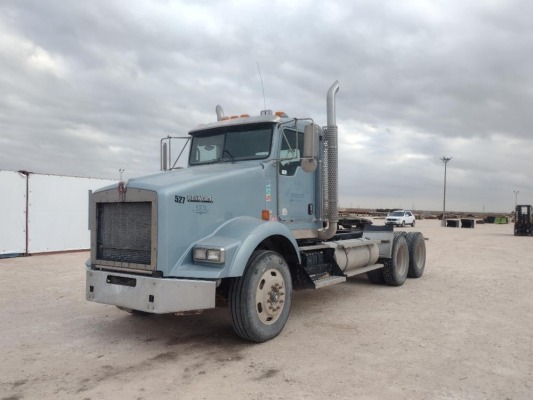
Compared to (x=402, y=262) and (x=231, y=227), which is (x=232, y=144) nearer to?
(x=231, y=227)

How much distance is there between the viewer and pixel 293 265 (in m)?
6.38

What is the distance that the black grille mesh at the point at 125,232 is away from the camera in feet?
16.7

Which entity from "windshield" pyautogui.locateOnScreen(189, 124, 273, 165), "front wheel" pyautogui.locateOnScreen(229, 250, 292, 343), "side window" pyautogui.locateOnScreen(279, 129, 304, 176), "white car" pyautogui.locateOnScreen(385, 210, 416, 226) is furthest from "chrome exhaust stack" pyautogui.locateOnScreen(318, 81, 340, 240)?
"white car" pyautogui.locateOnScreen(385, 210, 416, 226)

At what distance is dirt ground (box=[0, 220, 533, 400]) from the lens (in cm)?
403

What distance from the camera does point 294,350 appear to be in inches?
201

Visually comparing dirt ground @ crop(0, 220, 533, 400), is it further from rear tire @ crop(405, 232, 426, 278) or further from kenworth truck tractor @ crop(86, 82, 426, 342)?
rear tire @ crop(405, 232, 426, 278)

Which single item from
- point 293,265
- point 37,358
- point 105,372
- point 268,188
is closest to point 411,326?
point 293,265

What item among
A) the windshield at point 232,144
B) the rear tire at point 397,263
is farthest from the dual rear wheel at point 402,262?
the windshield at point 232,144

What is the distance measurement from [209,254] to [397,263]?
5836 millimetres

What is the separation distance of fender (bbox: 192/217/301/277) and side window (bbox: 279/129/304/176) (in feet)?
3.53

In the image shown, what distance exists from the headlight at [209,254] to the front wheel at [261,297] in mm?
492

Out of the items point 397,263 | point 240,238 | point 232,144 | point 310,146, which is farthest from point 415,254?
point 240,238

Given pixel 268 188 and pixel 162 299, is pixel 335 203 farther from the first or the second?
pixel 162 299

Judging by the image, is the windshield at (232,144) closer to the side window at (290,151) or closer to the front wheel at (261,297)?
the side window at (290,151)
